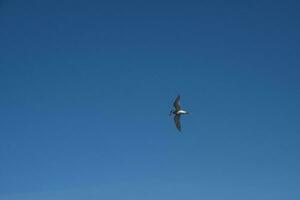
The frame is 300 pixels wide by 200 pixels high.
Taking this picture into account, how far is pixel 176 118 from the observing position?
88562mm

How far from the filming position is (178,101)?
87.1 metres

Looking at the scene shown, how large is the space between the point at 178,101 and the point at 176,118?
195 inches
